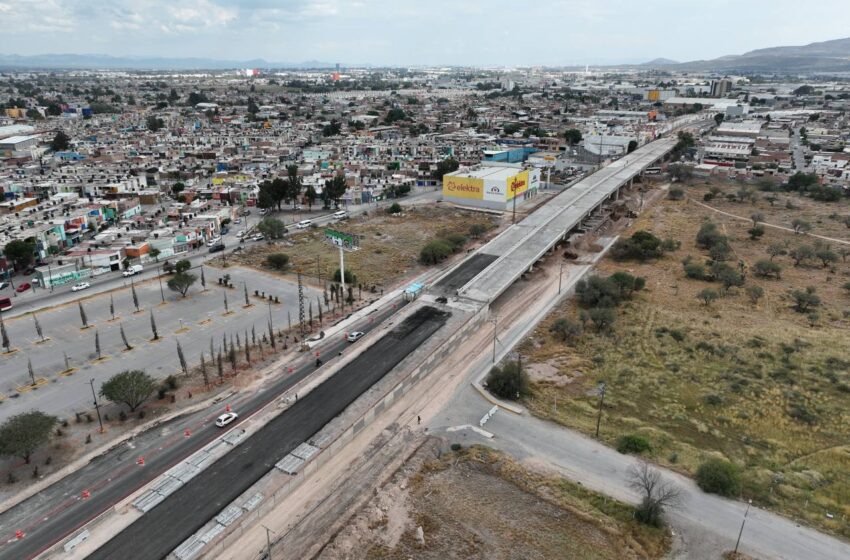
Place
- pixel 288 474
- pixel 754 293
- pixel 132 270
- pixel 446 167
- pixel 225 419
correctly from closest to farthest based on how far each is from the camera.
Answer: pixel 288 474 < pixel 225 419 < pixel 754 293 < pixel 132 270 < pixel 446 167

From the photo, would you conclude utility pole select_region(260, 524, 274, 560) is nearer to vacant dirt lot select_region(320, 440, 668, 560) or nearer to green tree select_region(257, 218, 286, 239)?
vacant dirt lot select_region(320, 440, 668, 560)

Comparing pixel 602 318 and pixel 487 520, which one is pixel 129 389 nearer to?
pixel 487 520

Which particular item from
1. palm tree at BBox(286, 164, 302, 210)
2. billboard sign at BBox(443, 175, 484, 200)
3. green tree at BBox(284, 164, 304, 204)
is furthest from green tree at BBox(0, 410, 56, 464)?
billboard sign at BBox(443, 175, 484, 200)

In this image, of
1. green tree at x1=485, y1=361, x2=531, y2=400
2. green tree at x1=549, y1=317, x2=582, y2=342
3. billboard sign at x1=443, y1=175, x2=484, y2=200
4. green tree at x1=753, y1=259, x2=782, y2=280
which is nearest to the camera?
green tree at x1=485, y1=361, x2=531, y2=400

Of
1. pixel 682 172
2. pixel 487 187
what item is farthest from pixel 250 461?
pixel 682 172

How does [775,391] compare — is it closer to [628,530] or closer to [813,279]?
[628,530]

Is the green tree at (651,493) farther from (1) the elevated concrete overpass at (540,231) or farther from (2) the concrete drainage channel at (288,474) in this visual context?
(1) the elevated concrete overpass at (540,231)
